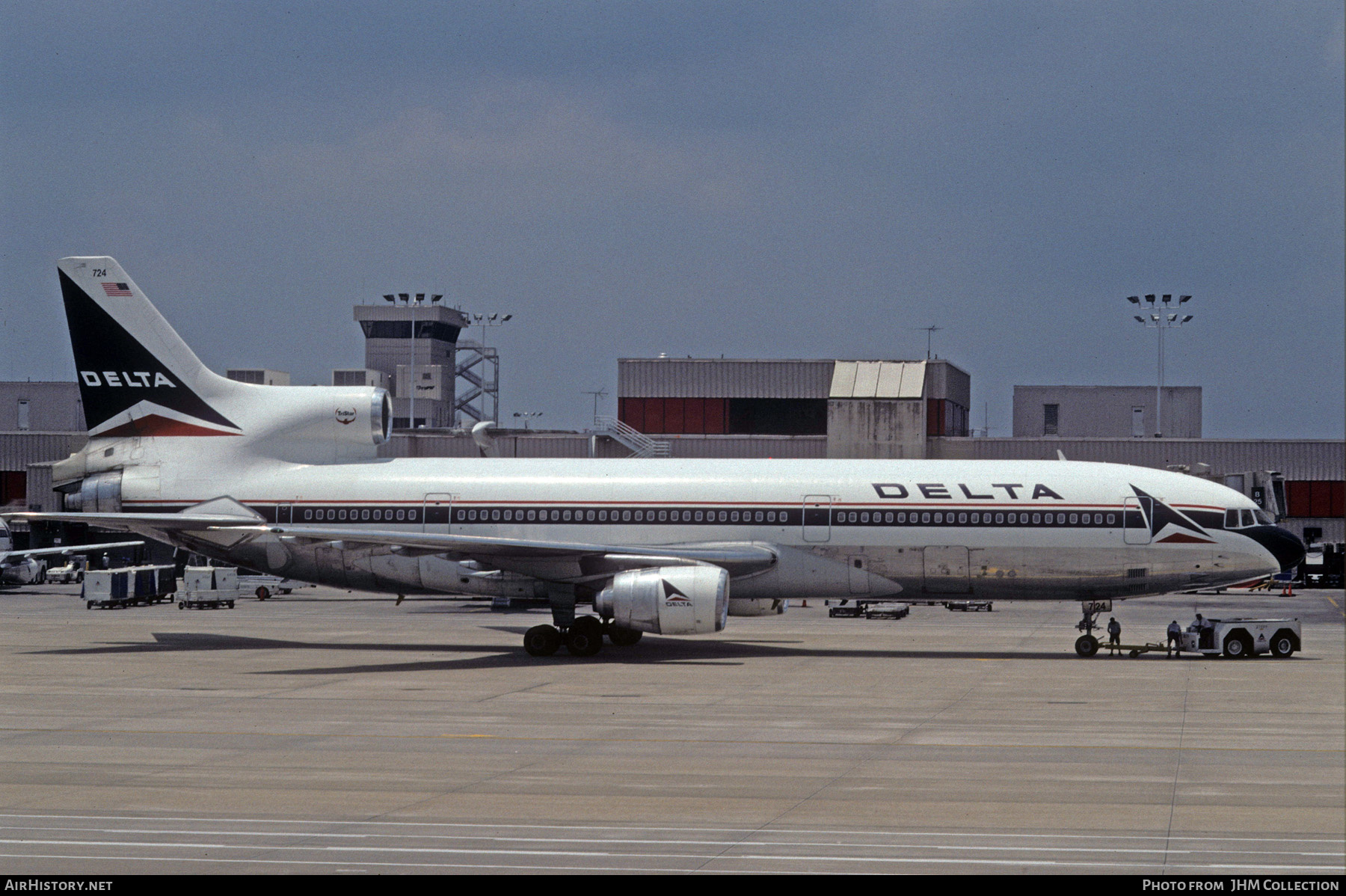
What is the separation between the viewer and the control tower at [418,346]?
15712cm

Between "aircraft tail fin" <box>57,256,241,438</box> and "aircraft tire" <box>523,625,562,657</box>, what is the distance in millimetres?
10993

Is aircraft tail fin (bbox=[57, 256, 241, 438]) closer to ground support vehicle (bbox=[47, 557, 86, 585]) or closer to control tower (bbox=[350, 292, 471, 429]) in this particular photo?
ground support vehicle (bbox=[47, 557, 86, 585])

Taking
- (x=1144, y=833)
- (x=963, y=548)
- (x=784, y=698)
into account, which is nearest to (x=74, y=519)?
(x=784, y=698)

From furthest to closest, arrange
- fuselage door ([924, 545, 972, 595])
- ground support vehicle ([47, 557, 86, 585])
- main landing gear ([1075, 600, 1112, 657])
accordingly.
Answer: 1. ground support vehicle ([47, 557, 86, 585])
2. main landing gear ([1075, 600, 1112, 657])
3. fuselage door ([924, 545, 972, 595])

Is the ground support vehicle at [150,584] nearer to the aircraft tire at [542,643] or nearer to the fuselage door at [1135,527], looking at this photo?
the aircraft tire at [542,643]

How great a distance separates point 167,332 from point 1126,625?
36373 mm

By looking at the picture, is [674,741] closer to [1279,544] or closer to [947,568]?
[947,568]

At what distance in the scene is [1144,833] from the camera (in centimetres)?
1644

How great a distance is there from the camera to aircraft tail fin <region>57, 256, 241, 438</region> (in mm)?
41312

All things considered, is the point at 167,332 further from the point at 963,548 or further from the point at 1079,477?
the point at 1079,477

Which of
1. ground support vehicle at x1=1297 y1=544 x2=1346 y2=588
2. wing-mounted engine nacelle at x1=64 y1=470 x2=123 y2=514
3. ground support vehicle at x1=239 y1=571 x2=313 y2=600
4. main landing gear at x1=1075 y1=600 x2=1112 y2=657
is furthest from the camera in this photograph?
ground support vehicle at x1=1297 y1=544 x2=1346 y2=588

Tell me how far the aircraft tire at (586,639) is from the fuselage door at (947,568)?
9.08 meters

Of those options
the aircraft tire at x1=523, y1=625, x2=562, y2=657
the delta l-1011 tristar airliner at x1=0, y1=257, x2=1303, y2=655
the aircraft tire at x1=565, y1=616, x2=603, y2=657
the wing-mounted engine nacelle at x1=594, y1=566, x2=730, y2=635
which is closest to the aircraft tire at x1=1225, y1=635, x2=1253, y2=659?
the delta l-1011 tristar airliner at x1=0, y1=257, x2=1303, y2=655

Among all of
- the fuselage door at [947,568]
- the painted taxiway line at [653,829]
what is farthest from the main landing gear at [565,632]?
the painted taxiway line at [653,829]
